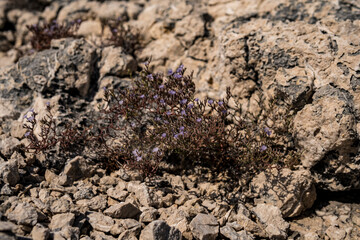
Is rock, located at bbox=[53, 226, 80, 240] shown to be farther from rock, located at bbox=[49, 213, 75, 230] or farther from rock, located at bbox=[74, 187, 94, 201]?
rock, located at bbox=[74, 187, 94, 201]

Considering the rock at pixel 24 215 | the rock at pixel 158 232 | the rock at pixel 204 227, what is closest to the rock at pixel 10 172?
the rock at pixel 24 215

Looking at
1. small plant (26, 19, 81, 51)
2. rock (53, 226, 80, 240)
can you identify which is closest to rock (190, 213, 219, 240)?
rock (53, 226, 80, 240)

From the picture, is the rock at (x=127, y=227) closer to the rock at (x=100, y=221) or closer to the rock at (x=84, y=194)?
the rock at (x=100, y=221)

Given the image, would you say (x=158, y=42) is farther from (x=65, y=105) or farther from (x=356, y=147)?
(x=356, y=147)

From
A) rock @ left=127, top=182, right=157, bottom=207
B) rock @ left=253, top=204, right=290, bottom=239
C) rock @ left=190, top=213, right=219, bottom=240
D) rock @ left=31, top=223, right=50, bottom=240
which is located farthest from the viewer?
rock @ left=127, top=182, right=157, bottom=207

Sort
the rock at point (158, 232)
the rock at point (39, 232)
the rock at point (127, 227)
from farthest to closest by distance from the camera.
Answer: the rock at point (127, 227)
the rock at point (158, 232)
the rock at point (39, 232)

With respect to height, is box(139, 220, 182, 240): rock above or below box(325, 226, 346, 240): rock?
above

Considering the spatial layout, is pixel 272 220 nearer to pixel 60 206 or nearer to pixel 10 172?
pixel 60 206
